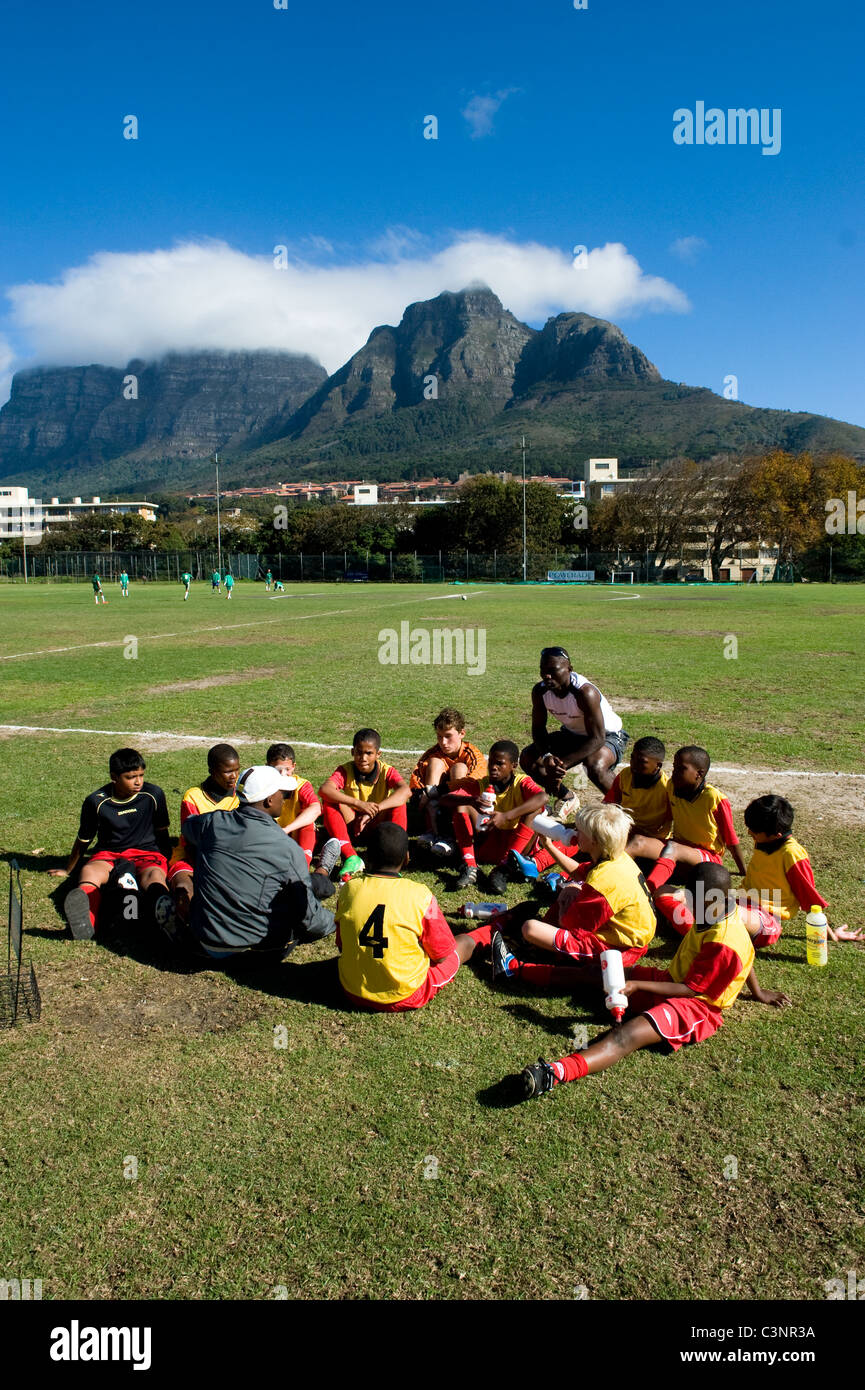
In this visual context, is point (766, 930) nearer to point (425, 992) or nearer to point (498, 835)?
point (425, 992)

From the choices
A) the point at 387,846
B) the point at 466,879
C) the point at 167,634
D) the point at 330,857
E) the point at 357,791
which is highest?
the point at 167,634

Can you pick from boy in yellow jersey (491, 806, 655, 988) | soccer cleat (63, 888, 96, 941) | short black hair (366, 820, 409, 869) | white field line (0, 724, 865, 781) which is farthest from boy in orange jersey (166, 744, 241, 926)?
white field line (0, 724, 865, 781)

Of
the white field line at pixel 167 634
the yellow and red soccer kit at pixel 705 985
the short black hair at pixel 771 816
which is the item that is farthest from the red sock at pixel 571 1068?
the white field line at pixel 167 634

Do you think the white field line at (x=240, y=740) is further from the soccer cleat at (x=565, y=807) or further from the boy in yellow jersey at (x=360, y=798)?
the boy in yellow jersey at (x=360, y=798)

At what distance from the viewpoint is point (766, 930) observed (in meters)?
5.62

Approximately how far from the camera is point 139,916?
242 inches

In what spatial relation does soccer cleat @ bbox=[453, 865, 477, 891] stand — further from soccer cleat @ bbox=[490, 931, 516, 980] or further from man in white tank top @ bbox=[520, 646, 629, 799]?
man in white tank top @ bbox=[520, 646, 629, 799]

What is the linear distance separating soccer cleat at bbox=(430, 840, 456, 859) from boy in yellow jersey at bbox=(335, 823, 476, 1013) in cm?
207

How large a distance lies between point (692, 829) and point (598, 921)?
1826 mm

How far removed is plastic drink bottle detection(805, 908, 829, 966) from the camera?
545 centimetres

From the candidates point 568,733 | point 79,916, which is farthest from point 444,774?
point 79,916

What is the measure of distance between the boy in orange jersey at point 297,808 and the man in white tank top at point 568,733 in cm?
238

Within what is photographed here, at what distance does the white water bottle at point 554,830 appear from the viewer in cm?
675
